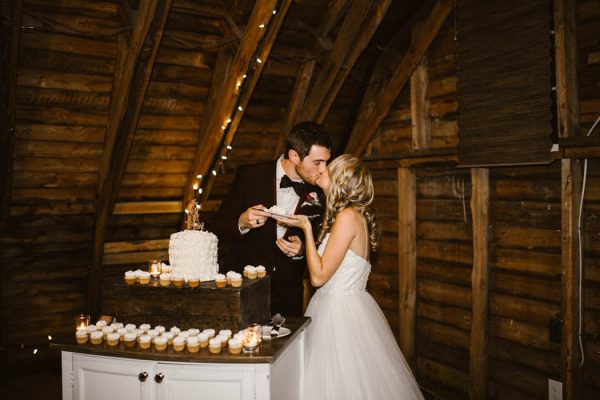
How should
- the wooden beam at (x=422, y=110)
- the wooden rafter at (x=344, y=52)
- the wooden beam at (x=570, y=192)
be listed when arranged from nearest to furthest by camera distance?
the wooden beam at (x=570, y=192), the wooden rafter at (x=344, y=52), the wooden beam at (x=422, y=110)

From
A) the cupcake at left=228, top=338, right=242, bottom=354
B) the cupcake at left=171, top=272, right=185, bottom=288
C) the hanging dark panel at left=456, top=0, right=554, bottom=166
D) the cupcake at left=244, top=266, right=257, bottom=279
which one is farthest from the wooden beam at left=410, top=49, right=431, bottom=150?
the cupcake at left=228, top=338, right=242, bottom=354

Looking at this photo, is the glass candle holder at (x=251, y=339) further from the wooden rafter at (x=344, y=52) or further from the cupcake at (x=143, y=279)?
→ the wooden rafter at (x=344, y=52)

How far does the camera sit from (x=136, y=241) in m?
5.82

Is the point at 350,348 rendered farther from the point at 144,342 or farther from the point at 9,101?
the point at 9,101

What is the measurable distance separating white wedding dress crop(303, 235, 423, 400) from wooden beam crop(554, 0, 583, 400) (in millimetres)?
1446

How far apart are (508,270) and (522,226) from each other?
415 millimetres

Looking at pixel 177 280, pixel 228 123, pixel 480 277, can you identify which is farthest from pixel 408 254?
pixel 177 280

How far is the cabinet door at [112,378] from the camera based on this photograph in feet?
8.18

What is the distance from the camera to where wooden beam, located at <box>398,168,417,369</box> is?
5156mm

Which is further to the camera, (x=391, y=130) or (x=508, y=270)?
(x=391, y=130)

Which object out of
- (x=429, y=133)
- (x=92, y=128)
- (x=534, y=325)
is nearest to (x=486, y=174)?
(x=429, y=133)

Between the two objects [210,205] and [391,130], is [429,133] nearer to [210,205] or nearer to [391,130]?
[391,130]

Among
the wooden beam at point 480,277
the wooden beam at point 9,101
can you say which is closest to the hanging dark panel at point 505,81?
the wooden beam at point 480,277

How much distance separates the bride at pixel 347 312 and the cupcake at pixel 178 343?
0.80 metres
